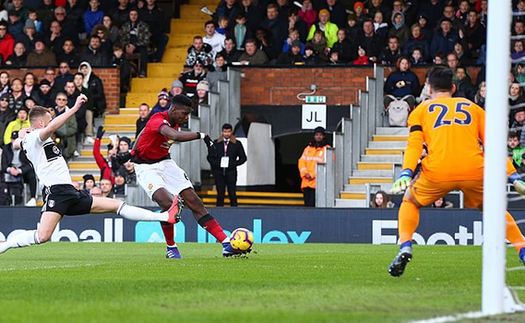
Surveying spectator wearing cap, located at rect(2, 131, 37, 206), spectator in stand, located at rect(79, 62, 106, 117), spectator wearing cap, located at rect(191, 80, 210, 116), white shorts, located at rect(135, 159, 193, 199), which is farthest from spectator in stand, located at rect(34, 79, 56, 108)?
white shorts, located at rect(135, 159, 193, 199)

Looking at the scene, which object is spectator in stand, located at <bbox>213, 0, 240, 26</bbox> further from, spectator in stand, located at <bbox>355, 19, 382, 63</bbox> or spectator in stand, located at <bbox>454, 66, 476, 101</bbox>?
spectator in stand, located at <bbox>454, 66, 476, 101</bbox>

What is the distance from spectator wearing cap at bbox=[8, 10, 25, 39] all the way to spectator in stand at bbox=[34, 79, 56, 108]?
3.55 meters

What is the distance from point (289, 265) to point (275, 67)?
14.4 metres

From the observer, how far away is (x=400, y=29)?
26.0 meters

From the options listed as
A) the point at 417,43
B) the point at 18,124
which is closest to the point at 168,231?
the point at 18,124

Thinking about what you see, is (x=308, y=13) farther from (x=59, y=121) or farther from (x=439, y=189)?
(x=439, y=189)

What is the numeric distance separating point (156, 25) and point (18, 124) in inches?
217

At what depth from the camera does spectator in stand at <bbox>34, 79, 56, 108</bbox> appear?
26.2m

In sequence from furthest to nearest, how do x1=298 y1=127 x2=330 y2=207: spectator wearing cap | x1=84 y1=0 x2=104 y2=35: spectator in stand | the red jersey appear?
x1=84 y1=0 x2=104 y2=35: spectator in stand
x1=298 y1=127 x2=330 y2=207: spectator wearing cap
the red jersey

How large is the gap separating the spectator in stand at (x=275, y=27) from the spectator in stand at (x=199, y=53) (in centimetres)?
150

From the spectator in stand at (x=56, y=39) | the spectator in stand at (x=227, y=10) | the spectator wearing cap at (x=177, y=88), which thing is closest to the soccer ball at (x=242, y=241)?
the spectator wearing cap at (x=177, y=88)

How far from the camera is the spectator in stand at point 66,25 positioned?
2914cm

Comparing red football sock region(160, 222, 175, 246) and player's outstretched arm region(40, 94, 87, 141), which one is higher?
player's outstretched arm region(40, 94, 87, 141)

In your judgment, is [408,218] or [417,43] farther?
[417,43]
